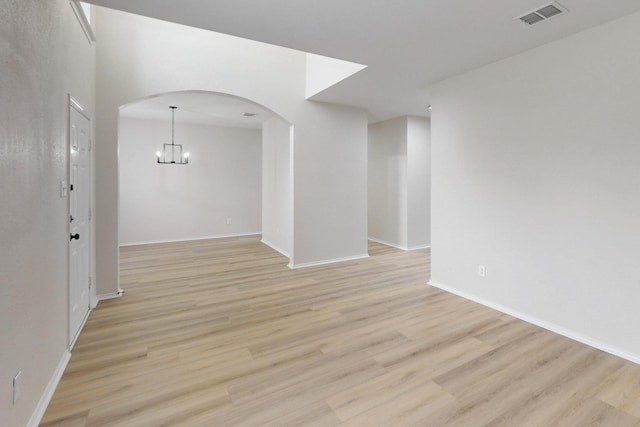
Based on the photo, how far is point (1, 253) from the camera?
139 centimetres

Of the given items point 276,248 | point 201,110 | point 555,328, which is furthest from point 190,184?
point 555,328

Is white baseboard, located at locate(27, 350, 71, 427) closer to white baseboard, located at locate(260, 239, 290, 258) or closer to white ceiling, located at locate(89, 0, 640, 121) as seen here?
white ceiling, located at locate(89, 0, 640, 121)

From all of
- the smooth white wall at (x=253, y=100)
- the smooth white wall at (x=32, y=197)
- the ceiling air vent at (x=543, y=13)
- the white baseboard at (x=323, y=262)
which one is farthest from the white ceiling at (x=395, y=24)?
the white baseboard at (x=323, y=262)

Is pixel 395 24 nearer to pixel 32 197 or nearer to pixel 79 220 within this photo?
pixel 32 197

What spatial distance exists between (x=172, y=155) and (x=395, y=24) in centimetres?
638

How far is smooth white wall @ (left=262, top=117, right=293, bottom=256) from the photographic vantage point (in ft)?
19.7

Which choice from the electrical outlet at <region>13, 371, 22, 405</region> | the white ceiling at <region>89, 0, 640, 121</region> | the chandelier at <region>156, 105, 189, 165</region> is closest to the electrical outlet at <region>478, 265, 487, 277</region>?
the white ceiling at <region>89, 0, 640, 121</region>

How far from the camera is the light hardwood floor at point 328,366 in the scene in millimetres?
1853

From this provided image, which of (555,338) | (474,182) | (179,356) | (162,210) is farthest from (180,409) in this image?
(162,210)

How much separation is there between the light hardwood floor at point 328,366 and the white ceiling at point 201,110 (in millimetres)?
3265

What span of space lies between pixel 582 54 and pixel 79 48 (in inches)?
180

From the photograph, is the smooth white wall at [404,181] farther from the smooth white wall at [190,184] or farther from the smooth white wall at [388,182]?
the smooth white wall at [190,184]

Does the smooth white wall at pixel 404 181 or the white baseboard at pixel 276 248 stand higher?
the smooth white wall at pixel 404 181

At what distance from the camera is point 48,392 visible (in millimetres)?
1947
